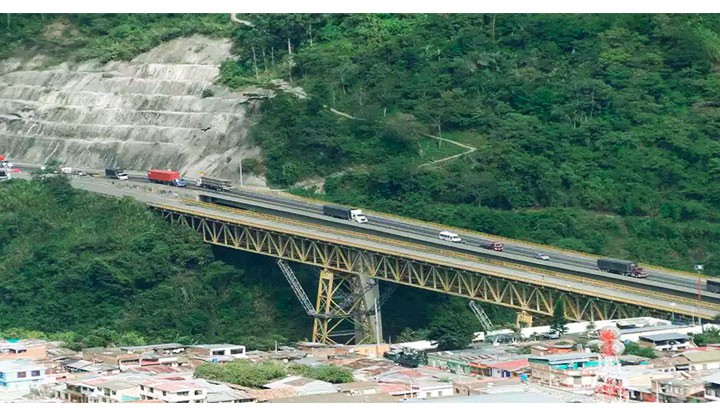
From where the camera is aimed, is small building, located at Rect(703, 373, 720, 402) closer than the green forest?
Yes

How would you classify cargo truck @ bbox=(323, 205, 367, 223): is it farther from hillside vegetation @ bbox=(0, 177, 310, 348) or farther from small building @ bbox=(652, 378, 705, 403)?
small building @ bbox=(652, 378, 705, 403)

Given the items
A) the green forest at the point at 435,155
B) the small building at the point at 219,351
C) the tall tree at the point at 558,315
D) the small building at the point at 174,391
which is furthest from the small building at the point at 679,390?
the small building at the point at 219,351

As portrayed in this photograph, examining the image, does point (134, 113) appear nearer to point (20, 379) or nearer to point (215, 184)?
point (215, 184)

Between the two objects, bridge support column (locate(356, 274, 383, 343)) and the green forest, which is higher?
the green forest

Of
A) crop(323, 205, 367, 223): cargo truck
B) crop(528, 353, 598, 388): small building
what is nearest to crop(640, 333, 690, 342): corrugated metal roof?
crop(528, 353, 598, 388): small building

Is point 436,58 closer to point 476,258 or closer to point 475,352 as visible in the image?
point 476,258

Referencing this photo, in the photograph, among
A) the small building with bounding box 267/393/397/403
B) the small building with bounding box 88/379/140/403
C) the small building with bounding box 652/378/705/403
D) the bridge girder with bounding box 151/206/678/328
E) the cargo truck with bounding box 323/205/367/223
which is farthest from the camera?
the cargo truck with bounding box 323/205/367/223

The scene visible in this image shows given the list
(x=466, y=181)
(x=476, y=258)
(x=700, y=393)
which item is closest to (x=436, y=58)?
(x=466, y=181)
